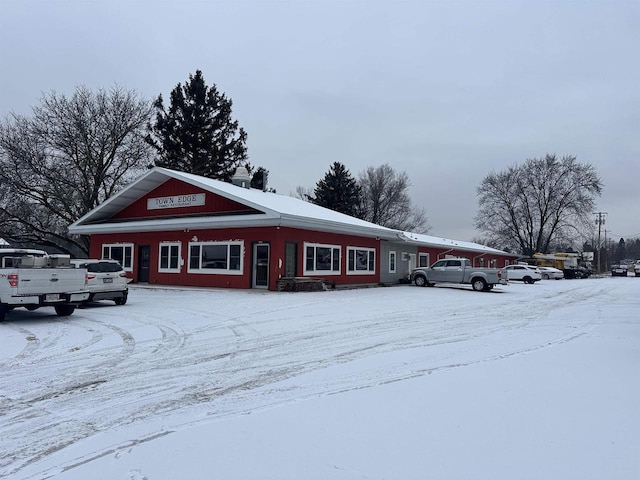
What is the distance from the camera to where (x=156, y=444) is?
14.4 ft

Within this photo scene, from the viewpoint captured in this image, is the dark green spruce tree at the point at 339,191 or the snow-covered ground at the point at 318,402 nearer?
the snow-covered ground at the point at 318,402

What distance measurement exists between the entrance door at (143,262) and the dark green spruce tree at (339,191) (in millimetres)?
31519

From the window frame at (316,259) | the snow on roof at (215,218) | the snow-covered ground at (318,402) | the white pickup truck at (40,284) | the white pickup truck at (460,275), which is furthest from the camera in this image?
the white pickup truck at (460,275)

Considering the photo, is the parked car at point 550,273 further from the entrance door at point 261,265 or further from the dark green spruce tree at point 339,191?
the entrance door at point 261,265

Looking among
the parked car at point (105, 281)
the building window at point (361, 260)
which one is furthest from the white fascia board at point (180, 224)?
the building window at point (361, 260)

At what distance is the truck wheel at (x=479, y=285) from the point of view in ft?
83.5

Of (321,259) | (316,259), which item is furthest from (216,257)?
(321,259)

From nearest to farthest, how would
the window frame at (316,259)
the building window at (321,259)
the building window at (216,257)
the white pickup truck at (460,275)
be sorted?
the building window at (216,257) < the window frame at (316,259) < the building window at (321,259) < the white pickup truck at (460,275)

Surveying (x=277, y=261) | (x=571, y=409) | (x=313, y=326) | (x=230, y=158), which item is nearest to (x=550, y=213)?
(x=230, y=158)

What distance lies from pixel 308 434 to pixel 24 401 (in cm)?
360

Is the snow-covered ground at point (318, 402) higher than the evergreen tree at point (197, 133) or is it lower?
lower

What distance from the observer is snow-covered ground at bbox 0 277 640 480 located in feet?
13.1

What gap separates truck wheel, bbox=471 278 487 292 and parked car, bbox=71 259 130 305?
17.5 metres

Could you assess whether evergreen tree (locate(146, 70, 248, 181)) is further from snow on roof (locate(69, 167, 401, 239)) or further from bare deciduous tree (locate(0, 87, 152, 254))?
snow on roof (locate(69, 167, 401, 239))
